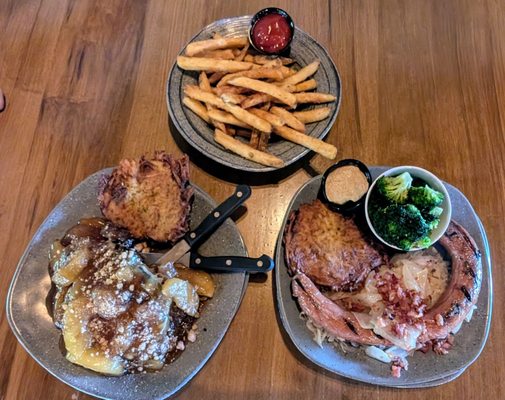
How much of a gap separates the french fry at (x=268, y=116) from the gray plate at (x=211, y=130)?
0.14 m

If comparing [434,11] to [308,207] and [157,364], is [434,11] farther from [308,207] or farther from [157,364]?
[157,364]

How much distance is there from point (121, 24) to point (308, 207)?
1985mm

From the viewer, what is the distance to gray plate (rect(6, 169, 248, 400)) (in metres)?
1.93

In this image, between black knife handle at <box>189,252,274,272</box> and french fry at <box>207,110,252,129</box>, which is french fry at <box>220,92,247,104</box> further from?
black knife handle at <box>189,252,274,272</box>

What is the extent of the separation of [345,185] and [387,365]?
929 mm

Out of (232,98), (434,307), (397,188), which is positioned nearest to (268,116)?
(232,98)

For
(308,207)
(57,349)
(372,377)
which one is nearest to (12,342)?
(57,349)

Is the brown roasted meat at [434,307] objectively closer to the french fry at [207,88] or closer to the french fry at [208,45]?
the french fry at [207,88]

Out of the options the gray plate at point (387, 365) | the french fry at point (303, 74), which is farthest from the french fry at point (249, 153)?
the french fry at point (303, 74)

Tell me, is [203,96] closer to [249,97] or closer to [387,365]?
[249,97]

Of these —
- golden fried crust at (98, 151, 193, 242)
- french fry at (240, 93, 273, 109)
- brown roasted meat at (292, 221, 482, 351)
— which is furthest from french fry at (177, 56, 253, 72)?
brown roasted meat at (292, 221, 482, 351)

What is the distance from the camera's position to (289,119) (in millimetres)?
2334

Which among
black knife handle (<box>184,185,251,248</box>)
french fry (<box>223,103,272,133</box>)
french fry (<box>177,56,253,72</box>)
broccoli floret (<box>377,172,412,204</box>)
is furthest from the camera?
french fry (<box>177,56,253,72</box>)

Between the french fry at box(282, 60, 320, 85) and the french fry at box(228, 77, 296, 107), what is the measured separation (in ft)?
0.53
